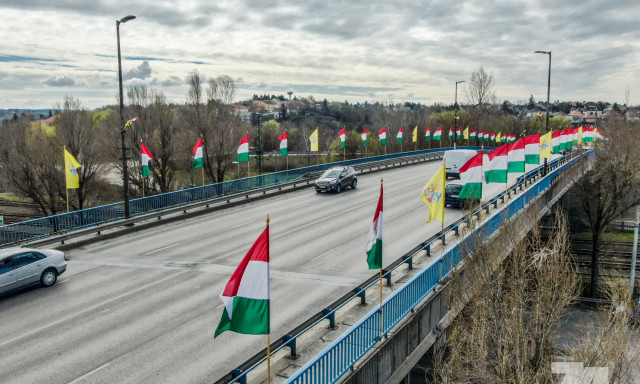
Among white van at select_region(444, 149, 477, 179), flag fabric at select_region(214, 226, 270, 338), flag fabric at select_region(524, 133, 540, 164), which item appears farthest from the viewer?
white van at select_region(444, 149, 477, 179)

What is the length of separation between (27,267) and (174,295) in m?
4.59

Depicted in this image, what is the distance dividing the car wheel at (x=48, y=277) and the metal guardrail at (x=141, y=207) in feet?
14.5

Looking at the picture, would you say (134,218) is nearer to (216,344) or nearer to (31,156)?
(216,344)

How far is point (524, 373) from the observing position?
11.3 metres

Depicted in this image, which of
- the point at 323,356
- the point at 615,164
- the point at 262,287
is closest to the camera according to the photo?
the point at 262,287

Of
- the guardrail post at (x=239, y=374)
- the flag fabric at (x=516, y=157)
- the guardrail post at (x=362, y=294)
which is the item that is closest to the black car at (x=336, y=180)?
the flag fabric at (x=516, y=157)

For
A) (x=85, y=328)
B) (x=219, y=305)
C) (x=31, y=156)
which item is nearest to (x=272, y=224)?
(x=219, y=305)

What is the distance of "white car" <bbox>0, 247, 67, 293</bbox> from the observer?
14655mm

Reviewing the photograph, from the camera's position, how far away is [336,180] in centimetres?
3316

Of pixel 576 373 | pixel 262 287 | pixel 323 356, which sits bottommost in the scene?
pixel 576 373

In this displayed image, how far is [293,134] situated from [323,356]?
123563 mm

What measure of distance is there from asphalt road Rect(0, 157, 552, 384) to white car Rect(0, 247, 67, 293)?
39 cm

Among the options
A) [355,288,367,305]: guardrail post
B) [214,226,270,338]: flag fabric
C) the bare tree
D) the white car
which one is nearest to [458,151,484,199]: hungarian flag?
[355,288,367,305]: guardrail post

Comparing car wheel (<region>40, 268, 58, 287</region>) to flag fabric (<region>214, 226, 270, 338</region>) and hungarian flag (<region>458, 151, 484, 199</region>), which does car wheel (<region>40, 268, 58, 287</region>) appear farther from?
hungarian flag (<region>458, 151, 484, 199</region>)
